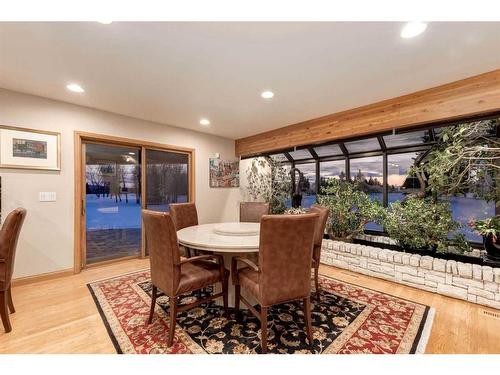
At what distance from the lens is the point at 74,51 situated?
6.11ft

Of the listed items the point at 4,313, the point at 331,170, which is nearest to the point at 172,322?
the point at 4,313

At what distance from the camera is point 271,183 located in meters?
4.88

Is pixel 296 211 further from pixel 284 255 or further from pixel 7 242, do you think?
pixel 7 242

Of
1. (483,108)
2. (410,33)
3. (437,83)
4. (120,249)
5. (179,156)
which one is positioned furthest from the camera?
(179,156)

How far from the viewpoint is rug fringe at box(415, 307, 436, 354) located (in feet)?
5.35

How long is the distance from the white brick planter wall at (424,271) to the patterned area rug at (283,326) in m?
0.52

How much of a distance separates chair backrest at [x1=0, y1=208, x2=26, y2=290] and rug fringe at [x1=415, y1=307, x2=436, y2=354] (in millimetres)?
3356

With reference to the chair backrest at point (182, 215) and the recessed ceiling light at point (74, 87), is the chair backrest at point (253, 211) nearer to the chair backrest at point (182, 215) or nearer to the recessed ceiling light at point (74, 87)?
the chair backrest at point (182, 215)

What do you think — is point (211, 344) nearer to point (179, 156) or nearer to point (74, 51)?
point (74, 51)

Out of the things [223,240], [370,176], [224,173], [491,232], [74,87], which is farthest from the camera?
[224,173]

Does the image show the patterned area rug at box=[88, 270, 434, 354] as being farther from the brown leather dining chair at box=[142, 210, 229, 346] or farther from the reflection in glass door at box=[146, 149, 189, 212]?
the reflection in glass door at box=[146, 149, 189, 212]

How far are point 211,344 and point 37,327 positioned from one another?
1560 mm

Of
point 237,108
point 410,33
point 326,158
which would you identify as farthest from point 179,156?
point 410,33

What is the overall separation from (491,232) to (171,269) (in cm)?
327
